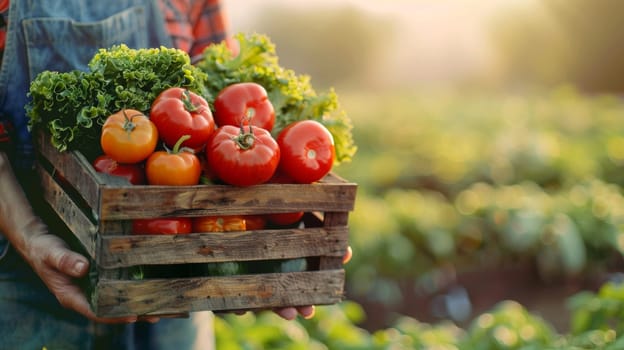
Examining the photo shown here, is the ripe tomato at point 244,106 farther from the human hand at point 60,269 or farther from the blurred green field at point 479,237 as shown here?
the blurred green field at point 479,237

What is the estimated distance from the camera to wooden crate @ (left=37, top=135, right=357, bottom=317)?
212 centimetres

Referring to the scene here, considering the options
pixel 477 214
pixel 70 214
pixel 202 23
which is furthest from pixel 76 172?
pixel 477 214

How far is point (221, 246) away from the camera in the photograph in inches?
89.2

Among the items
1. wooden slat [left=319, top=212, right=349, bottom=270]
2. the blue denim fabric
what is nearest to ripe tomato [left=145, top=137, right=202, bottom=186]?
wooden slat [left=319, top=212, right=349, bottom=270]

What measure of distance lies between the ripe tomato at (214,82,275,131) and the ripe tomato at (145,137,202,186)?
276 millimetres

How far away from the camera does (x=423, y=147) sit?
8.25m

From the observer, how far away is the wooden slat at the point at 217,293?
217 cm

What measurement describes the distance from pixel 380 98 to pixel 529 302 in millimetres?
7059

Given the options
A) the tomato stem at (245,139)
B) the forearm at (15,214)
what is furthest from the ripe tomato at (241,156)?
the forearm at (15,214)

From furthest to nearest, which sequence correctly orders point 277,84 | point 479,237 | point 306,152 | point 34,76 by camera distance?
point 479,237, point 277,84, point 34,76, point 306,152

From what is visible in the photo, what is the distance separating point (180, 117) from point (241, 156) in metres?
0.21

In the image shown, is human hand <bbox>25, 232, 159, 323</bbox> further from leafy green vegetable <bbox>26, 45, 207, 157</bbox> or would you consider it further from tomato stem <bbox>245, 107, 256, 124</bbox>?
tomato stem <bbox>245, 107, 256, 124</bbox>

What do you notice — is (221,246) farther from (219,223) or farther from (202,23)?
(202,23)

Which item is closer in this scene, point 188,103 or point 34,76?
point 188,103
